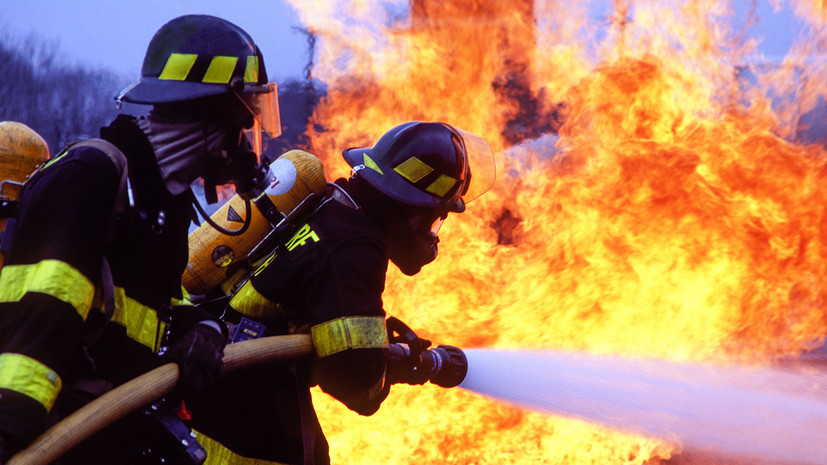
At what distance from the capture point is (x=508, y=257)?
539 centimetres

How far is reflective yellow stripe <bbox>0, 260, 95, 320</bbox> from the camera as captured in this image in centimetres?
148

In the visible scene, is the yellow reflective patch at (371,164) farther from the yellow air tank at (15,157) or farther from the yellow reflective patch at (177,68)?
the yellow air tank at (15,157)

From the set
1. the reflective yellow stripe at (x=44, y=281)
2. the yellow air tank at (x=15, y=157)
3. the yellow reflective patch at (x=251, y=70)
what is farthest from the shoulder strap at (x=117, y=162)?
the yellow air tank at (x=15, y=157)

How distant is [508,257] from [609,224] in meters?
0.84

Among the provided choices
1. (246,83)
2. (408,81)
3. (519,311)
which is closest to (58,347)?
(246,83)

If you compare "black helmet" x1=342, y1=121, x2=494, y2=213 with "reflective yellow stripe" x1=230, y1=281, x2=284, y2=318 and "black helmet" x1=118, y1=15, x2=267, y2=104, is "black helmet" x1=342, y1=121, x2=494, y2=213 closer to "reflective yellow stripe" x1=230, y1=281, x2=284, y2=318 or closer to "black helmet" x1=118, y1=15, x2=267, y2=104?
"reflective yellow stripe" x1=230, y1=281, x2=284, y2=318

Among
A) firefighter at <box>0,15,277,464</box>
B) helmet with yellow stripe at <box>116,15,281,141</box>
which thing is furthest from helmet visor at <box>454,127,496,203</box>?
helmet with yellow stripe at <box>116,15,281,141</box>

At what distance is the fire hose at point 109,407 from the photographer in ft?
4.83

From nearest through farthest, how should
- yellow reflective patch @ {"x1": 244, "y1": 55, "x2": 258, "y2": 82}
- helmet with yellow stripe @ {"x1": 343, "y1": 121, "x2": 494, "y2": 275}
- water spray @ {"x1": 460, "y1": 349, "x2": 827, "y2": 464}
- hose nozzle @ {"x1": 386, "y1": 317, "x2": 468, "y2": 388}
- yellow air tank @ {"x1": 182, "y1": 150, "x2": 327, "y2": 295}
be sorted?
1. yellow reflective patch @ {"x1": 244, "y1": 55, "x2": 258, "y2": 82}
2. helmet with yellow stripe @ {"x1": 343, "y1": 121, "x2": 494, "y2": 275}
3. yellow air tank @ {"x1": 182, "y1": 150, "x2": 327, "y2": 295}
4. hose nozzle @ {"x1": 386, "y1": 317, "x2": 468, "y2": 388}
5. water spray @ {"x1": 460, "y1": 349, "x2": 827, "y2": 464}

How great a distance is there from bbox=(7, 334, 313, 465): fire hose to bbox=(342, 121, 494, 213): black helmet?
96 centimetres

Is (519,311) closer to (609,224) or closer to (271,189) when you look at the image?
(609,224)

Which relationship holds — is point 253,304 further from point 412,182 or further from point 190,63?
point 190,63

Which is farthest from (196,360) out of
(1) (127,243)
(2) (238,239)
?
(2) (238,239)

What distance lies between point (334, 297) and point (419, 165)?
2.56 feet
